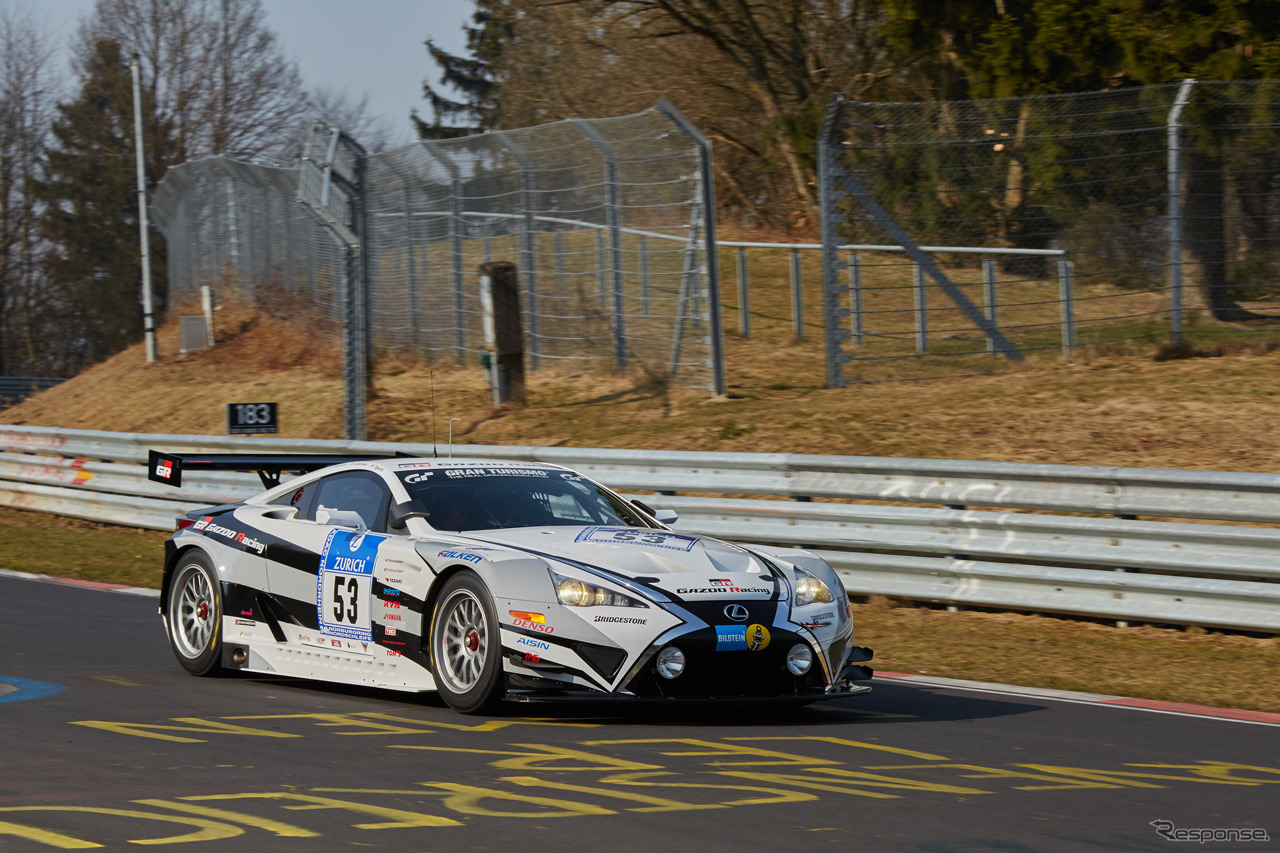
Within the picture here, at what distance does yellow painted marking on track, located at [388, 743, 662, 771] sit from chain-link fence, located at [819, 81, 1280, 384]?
10245 millimetres

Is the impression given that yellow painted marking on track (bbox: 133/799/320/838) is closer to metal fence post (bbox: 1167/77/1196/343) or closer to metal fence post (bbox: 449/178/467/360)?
metal fence post (bbox: 1167/77/1196/343)

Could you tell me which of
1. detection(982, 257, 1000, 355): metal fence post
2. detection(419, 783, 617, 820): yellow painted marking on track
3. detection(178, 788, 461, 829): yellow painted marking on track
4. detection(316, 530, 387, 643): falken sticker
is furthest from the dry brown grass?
detection(178, 788, 461, 829): yellow painted marking on track

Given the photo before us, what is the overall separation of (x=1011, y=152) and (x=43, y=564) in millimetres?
10201

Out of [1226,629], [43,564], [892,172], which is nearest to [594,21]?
[892,172]

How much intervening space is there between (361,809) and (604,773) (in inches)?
40.4

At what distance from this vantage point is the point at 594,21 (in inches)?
1095

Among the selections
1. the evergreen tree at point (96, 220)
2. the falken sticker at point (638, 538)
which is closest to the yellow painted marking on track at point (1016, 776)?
the falken sticker at point (638, 538)

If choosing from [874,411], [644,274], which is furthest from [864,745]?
[644,274]

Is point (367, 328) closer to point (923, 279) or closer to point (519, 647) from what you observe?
point (923, 279)

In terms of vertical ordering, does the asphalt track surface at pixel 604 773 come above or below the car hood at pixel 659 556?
below

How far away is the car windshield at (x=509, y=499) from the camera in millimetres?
7988

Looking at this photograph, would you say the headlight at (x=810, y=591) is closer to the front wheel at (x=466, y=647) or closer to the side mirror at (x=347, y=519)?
the front wheel at (x=466, y=647)

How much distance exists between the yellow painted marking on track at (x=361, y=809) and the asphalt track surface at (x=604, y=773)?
0.5 inches

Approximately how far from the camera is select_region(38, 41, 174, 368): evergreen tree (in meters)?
64.3
